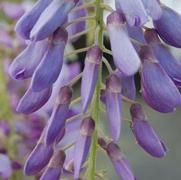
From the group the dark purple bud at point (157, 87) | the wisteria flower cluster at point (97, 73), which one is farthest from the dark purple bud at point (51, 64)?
the dark purple bud at point (157, 87)

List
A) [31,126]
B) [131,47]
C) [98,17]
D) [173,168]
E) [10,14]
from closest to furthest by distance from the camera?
[131,47] → [98,17] → [31,126] → [10,14] → [173,168]

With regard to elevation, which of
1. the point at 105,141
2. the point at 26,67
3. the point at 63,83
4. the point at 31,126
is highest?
the point at 26,67

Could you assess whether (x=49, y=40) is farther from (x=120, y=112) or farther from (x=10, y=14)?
(x=10, y=14)

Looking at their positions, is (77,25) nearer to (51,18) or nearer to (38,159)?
(51,18)

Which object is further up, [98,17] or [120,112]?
[98,17]

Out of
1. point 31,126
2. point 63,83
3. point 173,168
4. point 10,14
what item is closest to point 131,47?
point 63,83
